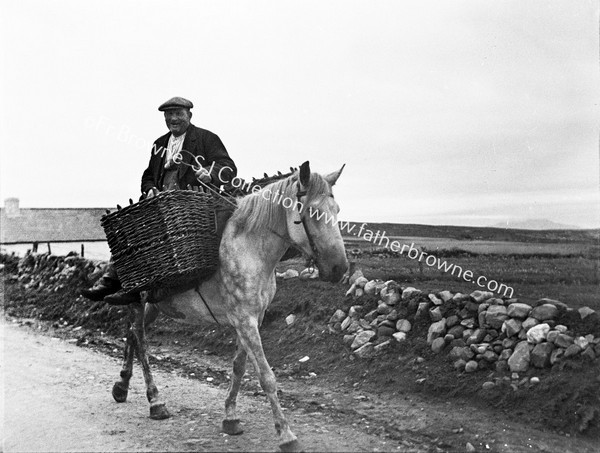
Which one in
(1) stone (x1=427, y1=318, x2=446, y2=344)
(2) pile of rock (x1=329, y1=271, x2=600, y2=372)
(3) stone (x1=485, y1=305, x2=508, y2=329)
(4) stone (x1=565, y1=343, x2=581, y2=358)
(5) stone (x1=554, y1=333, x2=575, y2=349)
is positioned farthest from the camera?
(1) stone (x1=427, y1=318, x2=446, y2=344)

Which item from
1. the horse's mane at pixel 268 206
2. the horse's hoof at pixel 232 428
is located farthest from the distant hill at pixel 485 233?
the horse's hoof at pixel 232 428

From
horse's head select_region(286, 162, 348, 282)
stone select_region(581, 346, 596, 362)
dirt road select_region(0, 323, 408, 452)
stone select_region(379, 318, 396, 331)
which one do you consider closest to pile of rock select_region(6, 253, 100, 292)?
dirt road select_region(0, 323, 408, 452)

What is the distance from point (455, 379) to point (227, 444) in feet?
8.26

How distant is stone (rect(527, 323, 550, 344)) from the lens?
5.55m

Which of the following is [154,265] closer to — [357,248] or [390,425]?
[390,425]

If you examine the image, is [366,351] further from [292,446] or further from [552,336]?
[292,446]

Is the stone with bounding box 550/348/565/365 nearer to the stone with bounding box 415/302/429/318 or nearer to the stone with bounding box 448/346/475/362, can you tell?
the stone with bounding box 448/346/475/362

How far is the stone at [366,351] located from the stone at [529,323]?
1.84m

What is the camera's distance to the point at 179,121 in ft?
20.3

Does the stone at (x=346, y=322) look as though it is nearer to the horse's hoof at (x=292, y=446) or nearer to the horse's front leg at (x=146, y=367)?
the horse's front leg at (x=146, y=367)

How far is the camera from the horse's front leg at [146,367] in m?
5.52

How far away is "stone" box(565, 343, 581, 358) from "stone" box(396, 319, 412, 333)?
1.97 m

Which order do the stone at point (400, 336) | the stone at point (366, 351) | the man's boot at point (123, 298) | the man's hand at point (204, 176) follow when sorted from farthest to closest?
1. the stone at point (366, 351)
2. the stone at point (400, 336)
3. the man's boot at point (123, 298)
4. the man's hand at point (204, 176)

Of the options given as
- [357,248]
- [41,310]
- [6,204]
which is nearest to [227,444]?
[357,248]
